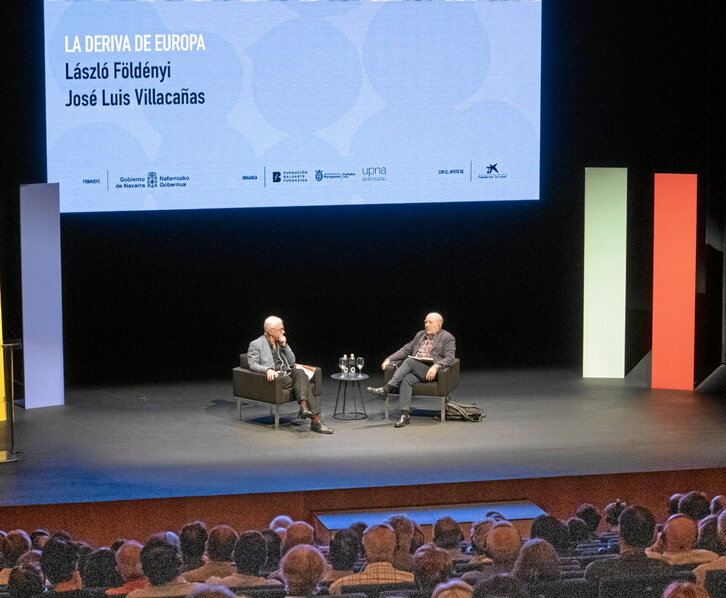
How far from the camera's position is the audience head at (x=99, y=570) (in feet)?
14.1

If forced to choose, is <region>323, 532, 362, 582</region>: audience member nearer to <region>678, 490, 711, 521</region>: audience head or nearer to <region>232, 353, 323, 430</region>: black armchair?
<region>678, 490, 711, 521</region>: audience head

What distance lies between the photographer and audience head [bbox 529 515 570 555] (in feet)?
15.4

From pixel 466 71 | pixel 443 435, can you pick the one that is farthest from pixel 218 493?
pixel 466 71

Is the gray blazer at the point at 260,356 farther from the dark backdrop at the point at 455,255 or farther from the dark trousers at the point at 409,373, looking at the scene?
the dark backdrop at the point at 455,255

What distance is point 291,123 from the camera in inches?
386

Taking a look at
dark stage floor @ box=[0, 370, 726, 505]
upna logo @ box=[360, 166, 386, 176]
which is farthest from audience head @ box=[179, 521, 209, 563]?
upna logo @ box=[360, 166, 386, 176]

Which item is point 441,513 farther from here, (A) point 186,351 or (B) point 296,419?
(A) point 186,351

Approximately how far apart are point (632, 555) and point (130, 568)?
1.89 meters

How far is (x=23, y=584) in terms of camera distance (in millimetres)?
3980

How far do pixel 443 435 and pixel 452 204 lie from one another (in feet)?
10.4

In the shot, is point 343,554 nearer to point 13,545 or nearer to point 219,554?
point 219,554

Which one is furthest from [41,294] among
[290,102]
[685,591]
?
[685,591]

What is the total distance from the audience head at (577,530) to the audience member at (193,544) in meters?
1.55

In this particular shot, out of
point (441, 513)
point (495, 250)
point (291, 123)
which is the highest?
point (291, 123)
